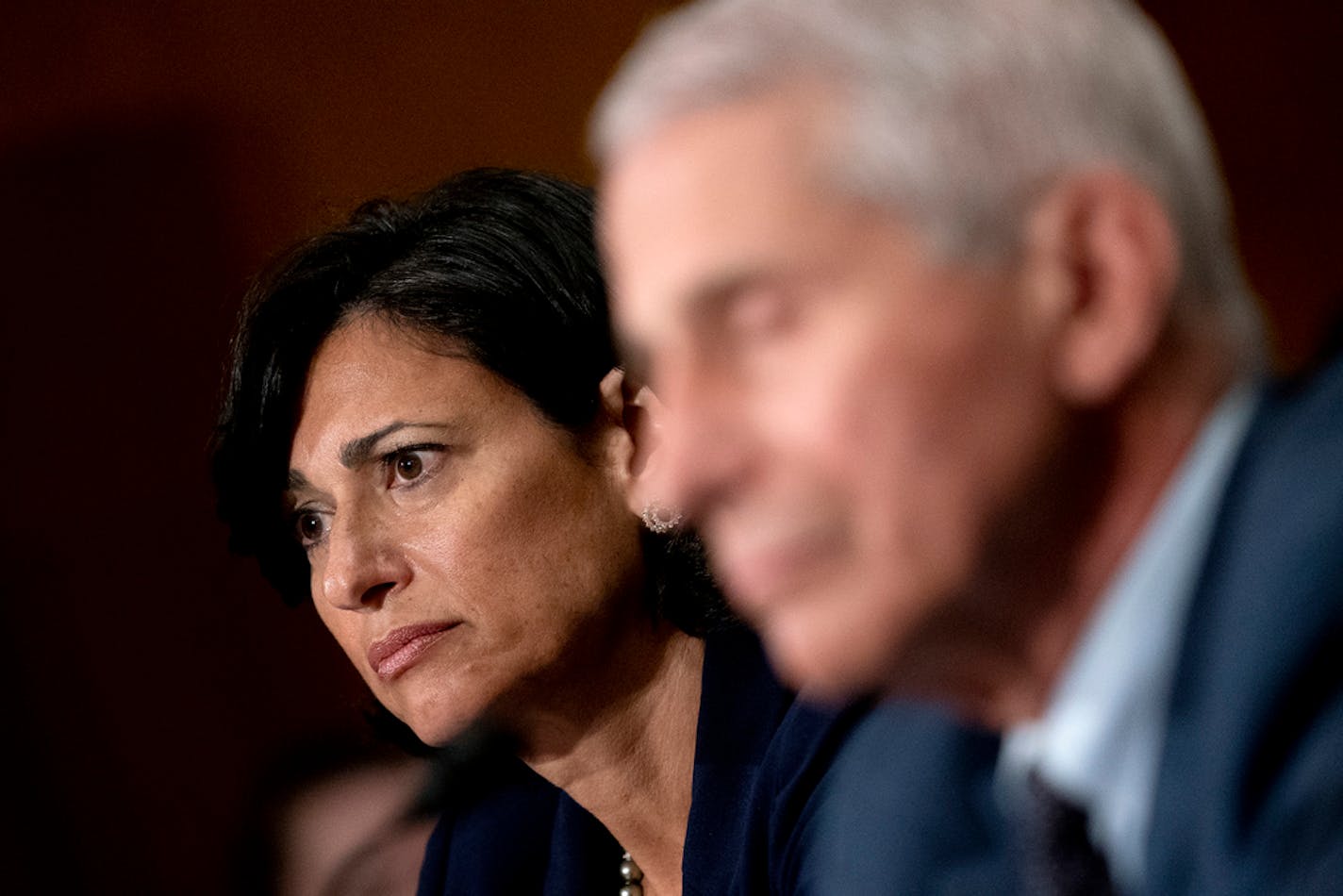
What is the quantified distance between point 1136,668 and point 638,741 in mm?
892

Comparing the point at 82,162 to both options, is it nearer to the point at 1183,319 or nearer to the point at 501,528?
the point at 501,528

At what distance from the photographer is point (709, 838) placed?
131 centimetres

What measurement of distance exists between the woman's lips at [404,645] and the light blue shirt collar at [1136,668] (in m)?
0.84

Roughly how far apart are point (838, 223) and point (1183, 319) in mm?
137

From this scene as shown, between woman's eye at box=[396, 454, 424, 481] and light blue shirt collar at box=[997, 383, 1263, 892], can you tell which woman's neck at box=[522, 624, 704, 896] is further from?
light blue shirt collar at box=[997, 383, 1263, 892]

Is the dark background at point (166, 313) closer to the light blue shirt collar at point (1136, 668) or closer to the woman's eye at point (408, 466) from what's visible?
the woman's eye at point (408, 466)

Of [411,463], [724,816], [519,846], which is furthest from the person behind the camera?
[519,846]

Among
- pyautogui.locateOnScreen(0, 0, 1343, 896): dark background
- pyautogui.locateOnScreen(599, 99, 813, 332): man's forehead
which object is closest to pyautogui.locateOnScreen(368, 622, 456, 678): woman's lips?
pyautogui.locateOnScreen(599, 99, 813, 332): man's forehead

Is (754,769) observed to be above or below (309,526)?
below

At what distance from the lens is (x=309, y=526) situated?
1525 millimetres

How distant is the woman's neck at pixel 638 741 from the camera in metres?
1.42

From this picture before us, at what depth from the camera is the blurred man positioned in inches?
21.0

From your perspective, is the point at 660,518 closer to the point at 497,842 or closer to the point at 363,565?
the point at 363,565

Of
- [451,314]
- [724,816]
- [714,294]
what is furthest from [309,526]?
[714,294]
